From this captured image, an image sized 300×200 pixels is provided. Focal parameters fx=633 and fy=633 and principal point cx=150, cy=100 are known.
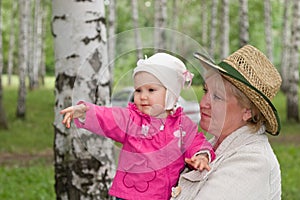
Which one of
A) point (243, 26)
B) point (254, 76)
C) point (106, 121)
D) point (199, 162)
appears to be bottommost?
point (243, 26)

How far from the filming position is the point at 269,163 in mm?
2887

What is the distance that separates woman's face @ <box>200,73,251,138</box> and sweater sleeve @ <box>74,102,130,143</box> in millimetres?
360

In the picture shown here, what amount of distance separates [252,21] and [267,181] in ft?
130

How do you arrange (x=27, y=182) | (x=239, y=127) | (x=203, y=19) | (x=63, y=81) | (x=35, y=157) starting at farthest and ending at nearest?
(x=203, y=19), (x=35, y=157), (x=27, y=182), (x=63, y=81), (x=239, y=127)

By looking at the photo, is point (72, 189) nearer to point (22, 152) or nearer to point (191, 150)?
point (191, 150)

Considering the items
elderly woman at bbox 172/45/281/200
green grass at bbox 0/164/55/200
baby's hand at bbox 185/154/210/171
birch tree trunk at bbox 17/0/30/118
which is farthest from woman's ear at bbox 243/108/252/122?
birch tree trunk at bbox 17/0/30/118

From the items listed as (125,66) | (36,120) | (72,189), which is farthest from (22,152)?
(125,66)

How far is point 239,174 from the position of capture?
283 cm

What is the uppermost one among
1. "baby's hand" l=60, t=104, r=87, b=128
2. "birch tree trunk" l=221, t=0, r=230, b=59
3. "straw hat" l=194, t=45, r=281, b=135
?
"straw hat" l=194, t=45, r=281, b=135

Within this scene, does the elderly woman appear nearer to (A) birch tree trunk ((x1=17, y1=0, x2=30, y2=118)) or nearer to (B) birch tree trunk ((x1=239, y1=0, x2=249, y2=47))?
(B) birch tree trunk ((x1=239, y1=0, x2=249, y2=47))

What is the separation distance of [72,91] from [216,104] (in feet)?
7.32

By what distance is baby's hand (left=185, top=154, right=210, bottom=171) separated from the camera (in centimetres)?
278

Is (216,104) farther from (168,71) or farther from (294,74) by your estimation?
(294,74)

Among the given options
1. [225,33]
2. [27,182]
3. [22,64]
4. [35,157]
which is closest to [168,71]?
[27,182]
